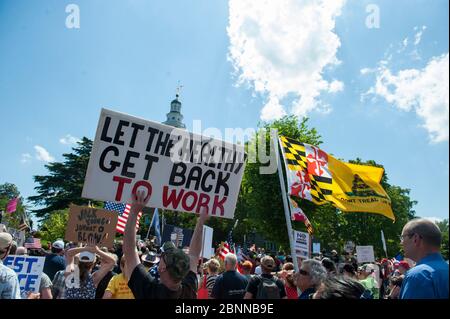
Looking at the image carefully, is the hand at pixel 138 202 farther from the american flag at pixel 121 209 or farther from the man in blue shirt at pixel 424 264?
the american flag at pixel 121 209

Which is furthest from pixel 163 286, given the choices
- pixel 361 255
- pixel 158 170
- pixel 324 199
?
pixel 361 255

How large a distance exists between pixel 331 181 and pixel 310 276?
4.69 m

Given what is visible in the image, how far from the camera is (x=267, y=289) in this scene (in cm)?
536

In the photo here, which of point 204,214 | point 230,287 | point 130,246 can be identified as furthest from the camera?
point 230,287

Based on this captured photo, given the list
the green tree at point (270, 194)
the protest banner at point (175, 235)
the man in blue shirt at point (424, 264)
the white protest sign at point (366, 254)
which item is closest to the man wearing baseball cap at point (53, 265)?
the man in blue shirt at point (424, 264)

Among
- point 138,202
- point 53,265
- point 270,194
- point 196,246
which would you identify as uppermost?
point 270,194

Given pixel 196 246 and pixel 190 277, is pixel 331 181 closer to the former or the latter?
pixel 196 246

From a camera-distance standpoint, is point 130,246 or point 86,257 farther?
point 86,257

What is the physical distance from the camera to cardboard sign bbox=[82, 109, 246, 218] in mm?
3865

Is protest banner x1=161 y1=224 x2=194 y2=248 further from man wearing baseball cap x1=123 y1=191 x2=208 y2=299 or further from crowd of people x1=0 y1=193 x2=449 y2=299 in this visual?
man wearing baseball cap x1=123 y1=191 x2=208 y2=299

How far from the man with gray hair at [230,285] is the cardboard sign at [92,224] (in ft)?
6.79

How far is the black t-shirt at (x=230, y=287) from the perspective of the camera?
586cm

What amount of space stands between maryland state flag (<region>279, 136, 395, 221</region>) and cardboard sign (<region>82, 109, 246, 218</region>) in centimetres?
347

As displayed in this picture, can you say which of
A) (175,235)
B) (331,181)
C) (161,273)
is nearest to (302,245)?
(331,181)
